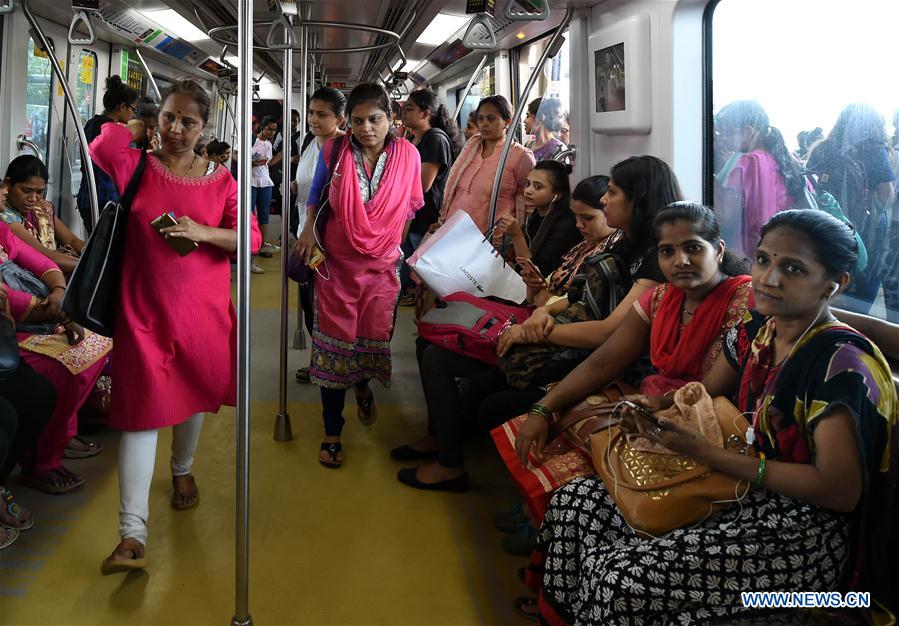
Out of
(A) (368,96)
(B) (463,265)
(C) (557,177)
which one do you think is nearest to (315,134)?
(A) (368,96)

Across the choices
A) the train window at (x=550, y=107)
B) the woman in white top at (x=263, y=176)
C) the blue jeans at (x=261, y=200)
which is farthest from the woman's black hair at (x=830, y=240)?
the blue jeans at (x=261, y=200)

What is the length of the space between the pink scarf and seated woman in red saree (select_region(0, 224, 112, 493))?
45.5 inches

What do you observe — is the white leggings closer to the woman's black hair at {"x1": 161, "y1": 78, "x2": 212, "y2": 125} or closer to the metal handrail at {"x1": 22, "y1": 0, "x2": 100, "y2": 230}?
the woman's black hair at {"x1": 161, "y1": 78, "x2": 212, "y2": 125}

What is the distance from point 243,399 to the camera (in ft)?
6.58

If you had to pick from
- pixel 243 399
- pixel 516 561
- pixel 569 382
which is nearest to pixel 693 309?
pixel 569 382

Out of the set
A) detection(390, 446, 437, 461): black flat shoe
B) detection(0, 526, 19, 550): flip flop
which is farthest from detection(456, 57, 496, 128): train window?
detection(0, 526, 19, 550): flip flop

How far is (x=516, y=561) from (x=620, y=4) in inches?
107

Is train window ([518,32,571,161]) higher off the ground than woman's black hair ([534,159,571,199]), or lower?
higher

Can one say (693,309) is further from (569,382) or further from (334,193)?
(334,193)

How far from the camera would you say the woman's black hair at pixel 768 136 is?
2.87 m

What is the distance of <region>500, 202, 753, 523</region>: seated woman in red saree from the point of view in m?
2.27

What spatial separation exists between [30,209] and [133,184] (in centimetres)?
187

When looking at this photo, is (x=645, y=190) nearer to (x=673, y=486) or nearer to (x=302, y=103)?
(x=673, y=486)

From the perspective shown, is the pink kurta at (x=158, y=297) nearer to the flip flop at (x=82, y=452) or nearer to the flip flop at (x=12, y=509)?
the flip flop at (x=12, y=509)
